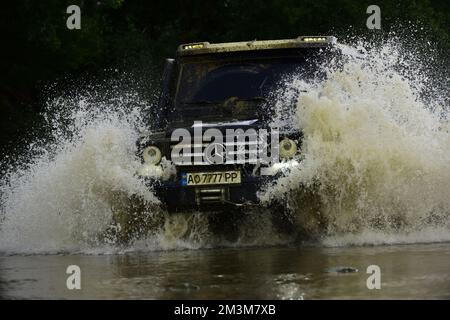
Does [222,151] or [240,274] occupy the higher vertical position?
[222,151]

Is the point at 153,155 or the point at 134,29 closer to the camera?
the point at 153,155

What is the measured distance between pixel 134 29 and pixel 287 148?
1830 cm

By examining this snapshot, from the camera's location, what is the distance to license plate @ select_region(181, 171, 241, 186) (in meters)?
12.0

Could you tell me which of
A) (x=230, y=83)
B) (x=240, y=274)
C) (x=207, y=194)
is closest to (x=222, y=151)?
(x=207, y=194)

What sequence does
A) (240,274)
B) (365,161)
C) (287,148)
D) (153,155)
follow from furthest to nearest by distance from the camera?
(365,161) < (153,155) < (287,148) < (240,274)

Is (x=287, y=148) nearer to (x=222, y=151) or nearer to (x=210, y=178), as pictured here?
(x=222, y=151)

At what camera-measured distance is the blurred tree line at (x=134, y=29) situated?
2473 cm

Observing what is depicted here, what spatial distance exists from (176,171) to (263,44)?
207cm

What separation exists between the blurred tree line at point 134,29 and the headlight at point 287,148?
12.8 meters

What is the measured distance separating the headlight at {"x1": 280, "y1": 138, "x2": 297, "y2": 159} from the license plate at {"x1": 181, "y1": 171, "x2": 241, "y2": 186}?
1.46 ft

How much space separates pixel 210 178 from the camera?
39.5 ft

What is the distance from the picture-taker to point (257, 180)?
11906 mm
